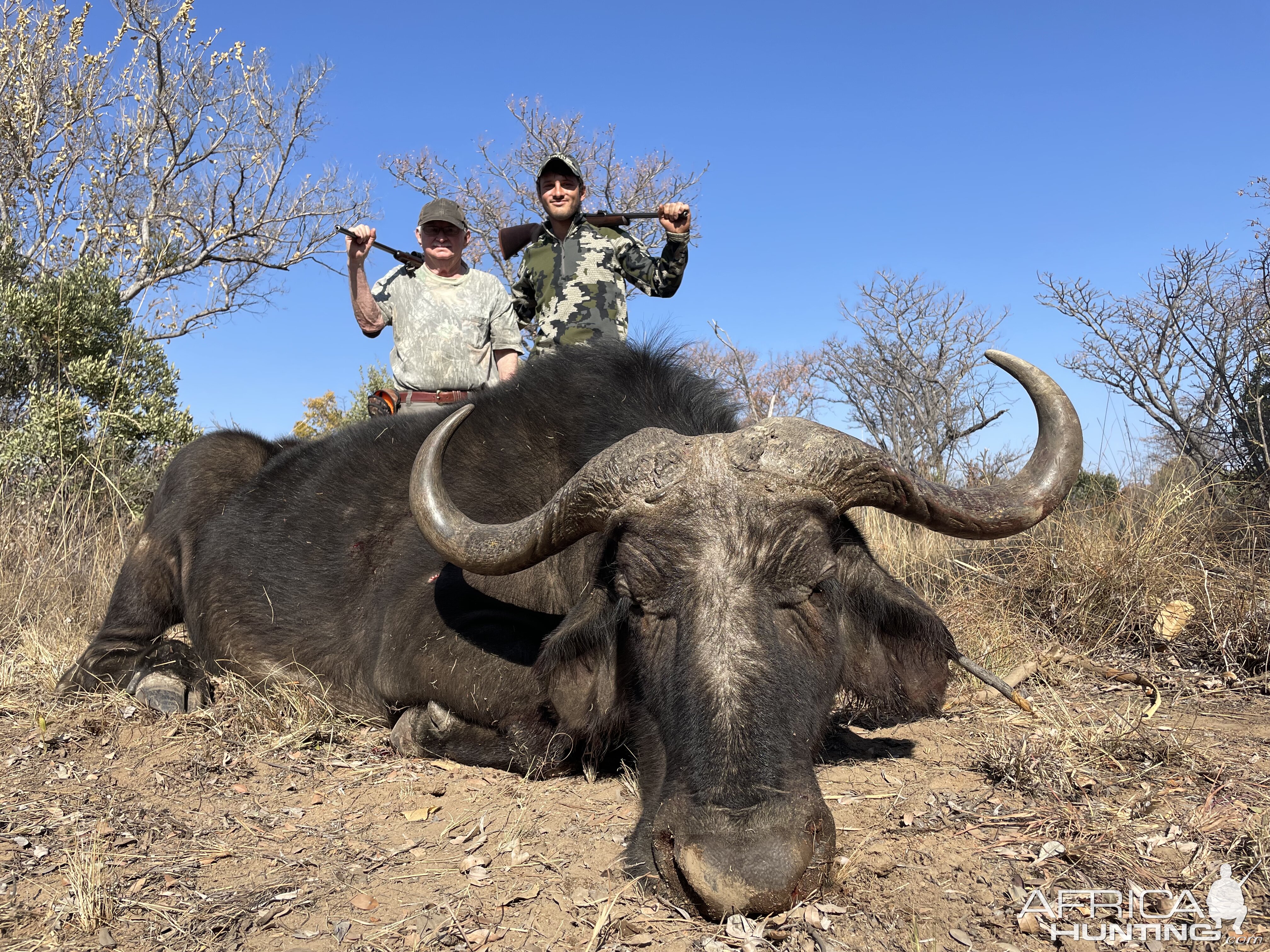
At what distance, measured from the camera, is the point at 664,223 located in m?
6.44

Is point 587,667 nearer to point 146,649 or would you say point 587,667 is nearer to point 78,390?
point 146,649

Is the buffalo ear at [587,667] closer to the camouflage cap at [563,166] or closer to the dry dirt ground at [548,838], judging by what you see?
the dry dirt ground at [548,838]

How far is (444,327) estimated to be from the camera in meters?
6.96

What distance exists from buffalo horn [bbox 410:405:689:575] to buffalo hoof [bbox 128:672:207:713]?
253cm

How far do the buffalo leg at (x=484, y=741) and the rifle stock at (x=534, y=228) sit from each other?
3862 millimetres

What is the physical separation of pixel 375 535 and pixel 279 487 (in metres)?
1.18

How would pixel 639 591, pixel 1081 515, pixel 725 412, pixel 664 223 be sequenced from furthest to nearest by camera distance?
pixel 1081 515 → pixel 664 223 → pixel 725 412 → pixel 639 591

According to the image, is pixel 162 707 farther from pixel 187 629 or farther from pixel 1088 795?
pixel 1088 795

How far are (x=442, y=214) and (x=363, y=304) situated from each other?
3.22 ft

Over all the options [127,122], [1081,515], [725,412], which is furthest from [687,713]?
[127,122]

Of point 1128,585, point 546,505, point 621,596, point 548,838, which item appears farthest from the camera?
point 1128,585

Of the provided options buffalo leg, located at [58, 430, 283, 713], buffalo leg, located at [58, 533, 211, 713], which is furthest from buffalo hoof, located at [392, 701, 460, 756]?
buffalo leg, located at [58, 430, 283, 713]
